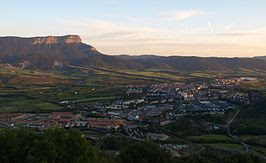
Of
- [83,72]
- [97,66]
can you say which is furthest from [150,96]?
[97,66]

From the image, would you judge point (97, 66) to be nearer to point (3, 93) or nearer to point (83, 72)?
point (83, 72)

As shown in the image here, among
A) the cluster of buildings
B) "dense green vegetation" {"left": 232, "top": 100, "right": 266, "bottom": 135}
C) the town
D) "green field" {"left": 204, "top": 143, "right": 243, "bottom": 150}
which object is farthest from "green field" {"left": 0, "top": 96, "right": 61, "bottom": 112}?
"green field" {"left": 204, "top": 143, "right": 243, "bottom": 150}

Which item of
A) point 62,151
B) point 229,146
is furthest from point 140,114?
point 62,151

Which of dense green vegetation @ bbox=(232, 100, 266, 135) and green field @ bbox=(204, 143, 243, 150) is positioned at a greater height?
dense green vegetation @ bbox=(232, 100, 266, 135)

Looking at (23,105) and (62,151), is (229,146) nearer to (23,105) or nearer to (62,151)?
(62,151)

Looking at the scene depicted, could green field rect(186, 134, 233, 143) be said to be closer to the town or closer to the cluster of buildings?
the town

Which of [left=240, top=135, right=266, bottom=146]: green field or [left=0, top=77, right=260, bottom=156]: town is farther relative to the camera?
[left=0, top=77, right=260, bottom=156]: town

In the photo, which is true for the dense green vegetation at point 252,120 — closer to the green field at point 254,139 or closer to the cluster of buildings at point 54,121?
the green field at point 254,139

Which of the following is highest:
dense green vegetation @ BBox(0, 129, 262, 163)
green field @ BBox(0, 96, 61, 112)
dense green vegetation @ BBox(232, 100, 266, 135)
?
dense green vegetation @ BBox(0, 129, 262, 163)

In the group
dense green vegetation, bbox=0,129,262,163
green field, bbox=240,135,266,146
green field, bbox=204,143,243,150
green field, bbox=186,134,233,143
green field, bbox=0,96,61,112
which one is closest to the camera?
dense green vegetation, bbox=0,129,262,163

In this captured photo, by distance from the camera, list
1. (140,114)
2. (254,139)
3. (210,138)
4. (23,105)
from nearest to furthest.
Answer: (254,139), (210,138), (140,114), (23,105)

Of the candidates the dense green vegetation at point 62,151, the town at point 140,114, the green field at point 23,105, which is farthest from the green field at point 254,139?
the green field at point 23,105

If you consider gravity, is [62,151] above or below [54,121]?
above
